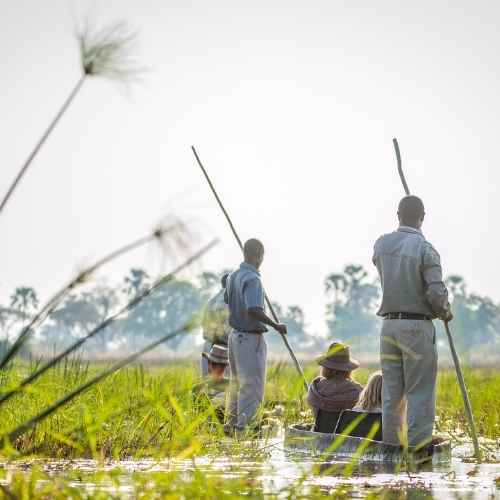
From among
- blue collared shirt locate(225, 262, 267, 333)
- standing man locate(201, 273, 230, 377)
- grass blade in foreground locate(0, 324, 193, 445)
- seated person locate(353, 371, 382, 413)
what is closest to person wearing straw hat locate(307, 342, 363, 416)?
seated person locate(353, 371, 382, 413)

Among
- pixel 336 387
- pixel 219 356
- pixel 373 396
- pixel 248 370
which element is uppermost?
pixel 219 356

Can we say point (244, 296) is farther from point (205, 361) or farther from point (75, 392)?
point (75, 392)

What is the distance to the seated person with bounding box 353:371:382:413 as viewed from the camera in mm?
9672

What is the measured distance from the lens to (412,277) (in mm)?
8914

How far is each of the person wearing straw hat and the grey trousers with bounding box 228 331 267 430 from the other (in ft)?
3.36

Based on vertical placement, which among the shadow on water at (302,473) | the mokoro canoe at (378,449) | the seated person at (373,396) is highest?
the seated person at (373,396)

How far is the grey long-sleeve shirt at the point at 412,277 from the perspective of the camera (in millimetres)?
8773

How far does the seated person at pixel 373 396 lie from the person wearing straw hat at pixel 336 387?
1.09ft

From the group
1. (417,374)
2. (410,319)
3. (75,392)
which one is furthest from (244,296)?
(75,392)

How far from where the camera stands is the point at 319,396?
10.2 metres

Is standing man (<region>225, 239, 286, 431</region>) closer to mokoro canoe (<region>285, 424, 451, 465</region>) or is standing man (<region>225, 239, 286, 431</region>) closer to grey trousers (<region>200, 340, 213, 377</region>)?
grey trousers (<region>200, 340, 213, 377</region>)

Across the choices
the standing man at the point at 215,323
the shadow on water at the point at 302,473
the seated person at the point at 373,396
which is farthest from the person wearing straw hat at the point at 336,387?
the standing man at the point at 215,323

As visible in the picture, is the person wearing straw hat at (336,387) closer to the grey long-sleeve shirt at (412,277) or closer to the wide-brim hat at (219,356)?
the grey long-sleeve shirt at (412,277)

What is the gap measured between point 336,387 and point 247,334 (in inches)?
58.9
